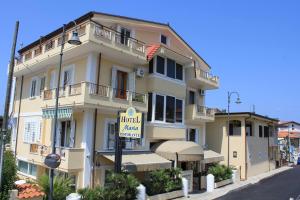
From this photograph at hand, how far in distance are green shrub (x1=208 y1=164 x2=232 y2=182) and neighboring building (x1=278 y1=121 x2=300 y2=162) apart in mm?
26635

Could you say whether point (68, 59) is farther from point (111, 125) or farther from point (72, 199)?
point (72, 199)

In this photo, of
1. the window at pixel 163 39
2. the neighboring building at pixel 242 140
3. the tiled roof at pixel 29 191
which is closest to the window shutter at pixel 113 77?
the window at pixel 163 39

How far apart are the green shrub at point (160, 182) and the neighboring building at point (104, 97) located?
2.06 ft

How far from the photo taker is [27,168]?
2578 cm

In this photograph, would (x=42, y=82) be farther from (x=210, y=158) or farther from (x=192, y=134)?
(x=210, y=158)

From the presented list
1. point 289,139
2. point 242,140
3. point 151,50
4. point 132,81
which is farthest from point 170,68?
point 289,139

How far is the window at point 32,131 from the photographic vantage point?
25.3m

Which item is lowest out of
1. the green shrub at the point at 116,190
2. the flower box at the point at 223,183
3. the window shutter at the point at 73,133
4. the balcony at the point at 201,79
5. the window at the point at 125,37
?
the flower box at the point at 223,183

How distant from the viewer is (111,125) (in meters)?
22.3

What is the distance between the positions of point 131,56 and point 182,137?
29.9 feet

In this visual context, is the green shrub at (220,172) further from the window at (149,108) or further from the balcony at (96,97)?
the balcony at (96,97)

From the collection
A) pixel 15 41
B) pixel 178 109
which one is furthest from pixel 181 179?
pixel 15 41

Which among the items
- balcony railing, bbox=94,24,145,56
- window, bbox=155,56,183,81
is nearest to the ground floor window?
balcony railing, bbox=94,24,145,56

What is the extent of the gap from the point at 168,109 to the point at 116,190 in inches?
378
